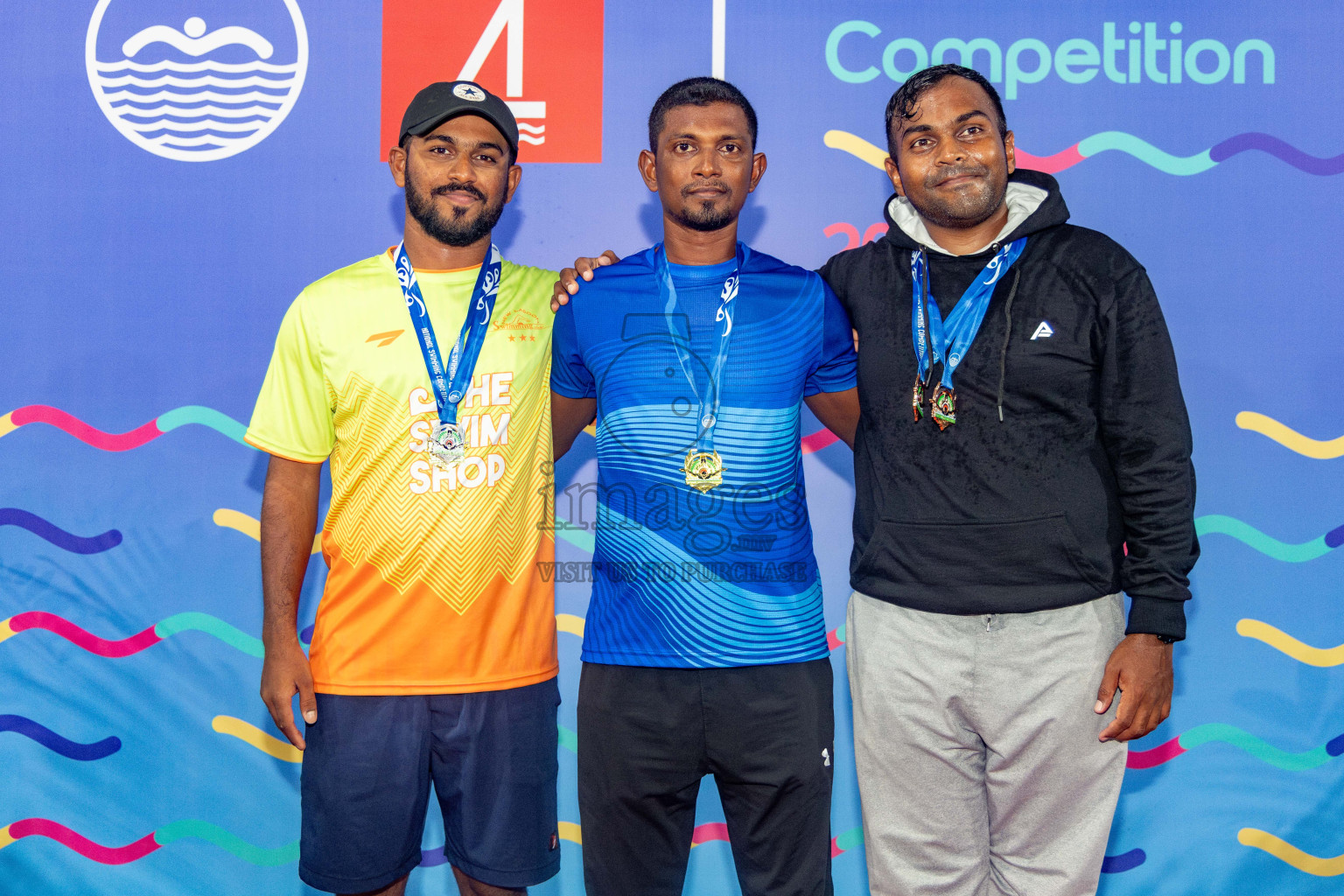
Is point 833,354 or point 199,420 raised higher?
point 833,354

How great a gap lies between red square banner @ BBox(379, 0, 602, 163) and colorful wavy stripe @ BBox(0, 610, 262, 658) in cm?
148

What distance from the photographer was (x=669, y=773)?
1849 millimetres

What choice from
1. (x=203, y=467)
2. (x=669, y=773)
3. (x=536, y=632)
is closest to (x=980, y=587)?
(x=669, y=773)

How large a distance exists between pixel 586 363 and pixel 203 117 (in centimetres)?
158

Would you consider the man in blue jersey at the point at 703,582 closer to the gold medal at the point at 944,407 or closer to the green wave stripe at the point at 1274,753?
the gold medal at the point at 944,407

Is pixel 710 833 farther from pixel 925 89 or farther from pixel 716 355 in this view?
pixel 925 89

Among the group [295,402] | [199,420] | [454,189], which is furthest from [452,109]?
[199,420]

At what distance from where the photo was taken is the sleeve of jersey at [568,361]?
2008mm

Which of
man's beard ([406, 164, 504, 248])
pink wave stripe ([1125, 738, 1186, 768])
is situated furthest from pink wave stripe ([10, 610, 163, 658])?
pink wave stripe ([1125, 738, 1186, 768])

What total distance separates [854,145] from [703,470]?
4.30 feet

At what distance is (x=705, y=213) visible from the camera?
76.2 inches

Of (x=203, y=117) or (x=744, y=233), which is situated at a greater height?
(x=203, y=117)

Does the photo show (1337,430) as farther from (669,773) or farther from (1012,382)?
(669,773)

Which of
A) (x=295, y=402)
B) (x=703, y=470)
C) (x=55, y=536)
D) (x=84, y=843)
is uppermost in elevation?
(x=295, y=402)
